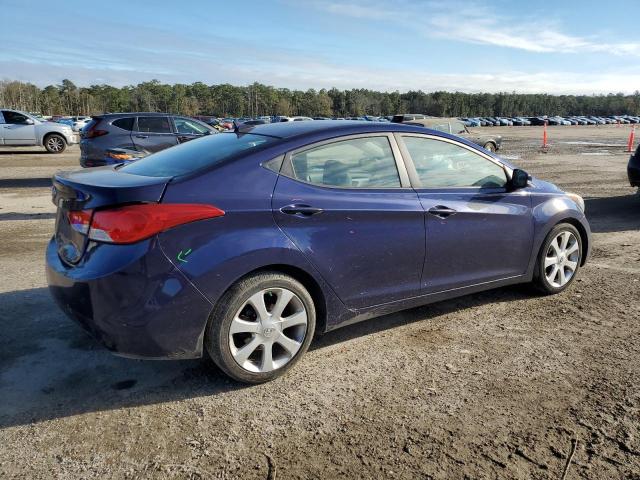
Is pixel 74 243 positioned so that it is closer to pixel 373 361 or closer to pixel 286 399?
pixel 286 399

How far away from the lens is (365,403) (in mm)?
3016

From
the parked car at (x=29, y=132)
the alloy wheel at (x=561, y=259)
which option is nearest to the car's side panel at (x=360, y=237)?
the alloy wheel at (x=561, y=259)

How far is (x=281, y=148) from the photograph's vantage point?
10.9 feet

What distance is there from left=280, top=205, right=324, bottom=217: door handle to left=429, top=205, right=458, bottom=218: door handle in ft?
3.20

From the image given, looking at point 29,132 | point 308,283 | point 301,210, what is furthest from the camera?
point 29,132

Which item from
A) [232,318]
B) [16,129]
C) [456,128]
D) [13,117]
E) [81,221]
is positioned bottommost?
[232,318]

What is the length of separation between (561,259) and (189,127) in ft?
32.1

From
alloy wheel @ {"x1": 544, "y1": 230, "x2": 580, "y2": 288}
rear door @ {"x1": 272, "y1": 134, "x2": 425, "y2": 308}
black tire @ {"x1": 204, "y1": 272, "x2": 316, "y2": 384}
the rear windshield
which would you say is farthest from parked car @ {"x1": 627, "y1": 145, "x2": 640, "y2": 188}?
black tire @ {"x1": 204, "y1": 272, "x2": 316, "y2": 384}

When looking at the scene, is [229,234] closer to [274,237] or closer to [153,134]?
[274,237]

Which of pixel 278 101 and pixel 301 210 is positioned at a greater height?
pixel 278 101

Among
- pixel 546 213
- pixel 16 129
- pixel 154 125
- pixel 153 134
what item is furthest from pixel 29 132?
pixel 546 213

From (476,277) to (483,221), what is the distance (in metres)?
0.46

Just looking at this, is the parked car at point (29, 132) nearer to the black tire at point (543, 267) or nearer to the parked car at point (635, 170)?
the parked car at point (635, 170)

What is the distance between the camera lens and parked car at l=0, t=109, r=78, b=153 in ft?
64.0
